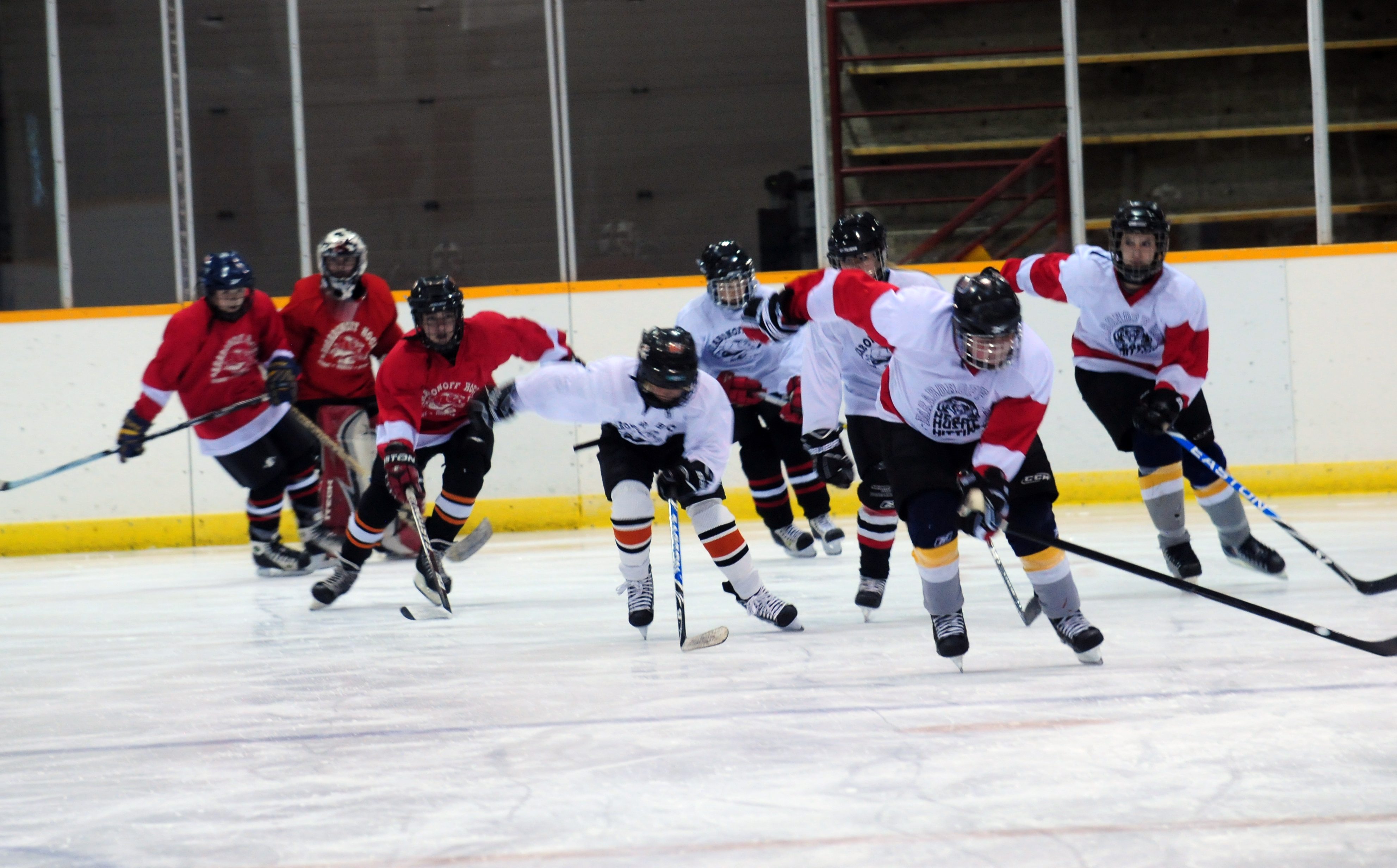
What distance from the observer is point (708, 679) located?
2.71 metres

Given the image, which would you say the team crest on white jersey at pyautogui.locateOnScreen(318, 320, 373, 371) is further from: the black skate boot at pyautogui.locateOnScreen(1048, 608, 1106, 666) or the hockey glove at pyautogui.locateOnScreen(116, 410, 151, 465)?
the black skate boot at pyautogui.locateOnScreen(1048, 608, 1106, 666)

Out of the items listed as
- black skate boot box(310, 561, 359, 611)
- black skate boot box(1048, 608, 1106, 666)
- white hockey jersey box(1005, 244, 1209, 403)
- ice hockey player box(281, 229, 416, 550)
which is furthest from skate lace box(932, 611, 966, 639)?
ice hockey player box(281, 229, 416, 550)

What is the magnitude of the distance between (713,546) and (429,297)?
123cm

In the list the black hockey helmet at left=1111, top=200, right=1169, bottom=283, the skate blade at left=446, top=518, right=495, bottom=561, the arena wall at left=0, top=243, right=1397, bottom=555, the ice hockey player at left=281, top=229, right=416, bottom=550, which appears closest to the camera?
the black hockey helmet at left=1111, top=200, right=1169, bottom=283

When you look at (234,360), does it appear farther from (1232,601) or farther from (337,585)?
(1232,601)

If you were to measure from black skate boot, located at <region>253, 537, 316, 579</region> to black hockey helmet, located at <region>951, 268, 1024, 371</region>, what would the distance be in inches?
130

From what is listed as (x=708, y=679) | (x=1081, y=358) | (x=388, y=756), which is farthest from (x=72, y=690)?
(x=1081, y=358)

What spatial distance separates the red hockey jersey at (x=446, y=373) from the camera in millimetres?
3885

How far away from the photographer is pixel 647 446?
330 centimetres

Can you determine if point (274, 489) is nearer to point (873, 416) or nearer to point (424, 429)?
point (424, 429)

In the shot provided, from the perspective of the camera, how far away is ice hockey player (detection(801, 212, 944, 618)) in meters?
3.53

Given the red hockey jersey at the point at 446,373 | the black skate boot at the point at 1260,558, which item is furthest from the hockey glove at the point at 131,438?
the black skate boot at the point at 1260,558

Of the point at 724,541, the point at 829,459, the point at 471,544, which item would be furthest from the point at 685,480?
the point at 471,544

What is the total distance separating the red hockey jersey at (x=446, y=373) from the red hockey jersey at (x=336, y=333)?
118cm
